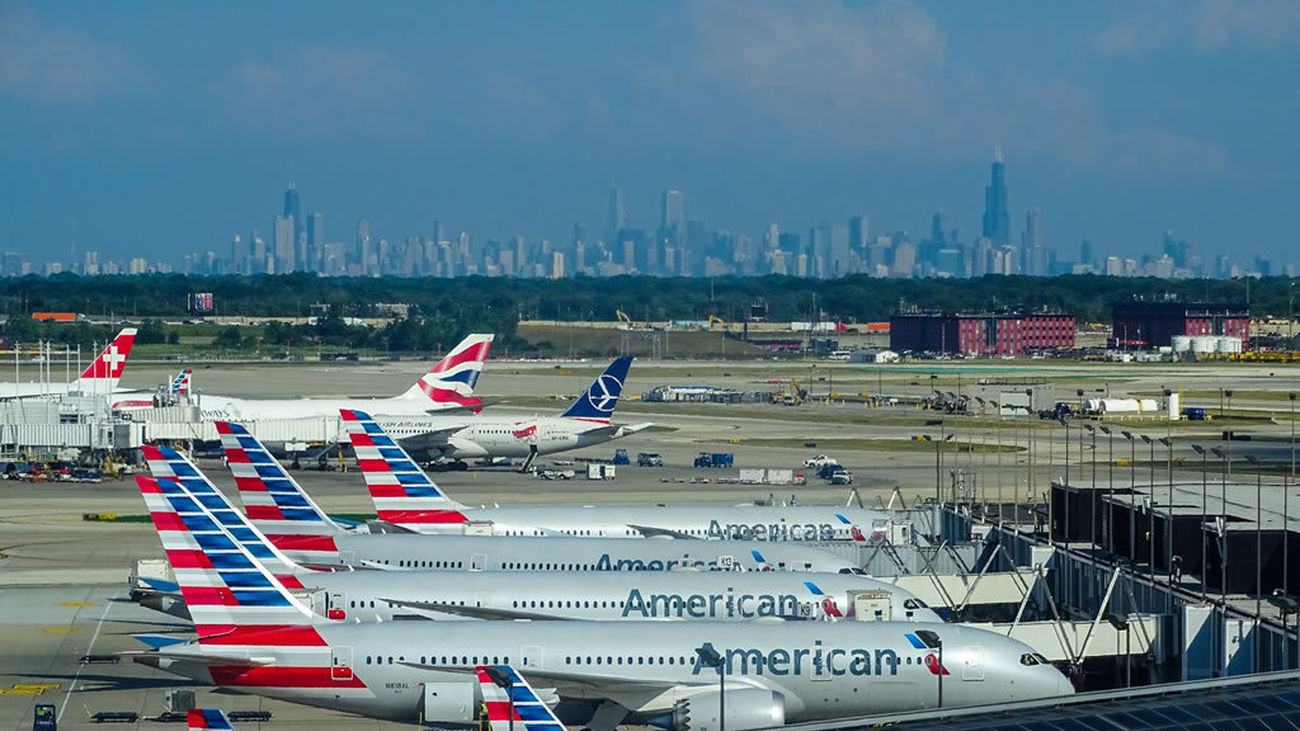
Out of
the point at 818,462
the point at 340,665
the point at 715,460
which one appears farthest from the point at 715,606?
the point at 715,460

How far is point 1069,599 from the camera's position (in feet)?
176

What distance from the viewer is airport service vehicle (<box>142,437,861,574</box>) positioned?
174 feet

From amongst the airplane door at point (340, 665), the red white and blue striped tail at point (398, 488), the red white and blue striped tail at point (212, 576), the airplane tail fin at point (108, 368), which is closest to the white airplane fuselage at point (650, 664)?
the airplane door at point (340, 665)

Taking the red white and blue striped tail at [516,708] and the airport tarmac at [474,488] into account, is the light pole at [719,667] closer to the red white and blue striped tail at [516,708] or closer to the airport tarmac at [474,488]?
the red white and blue striped tail at [516,708]

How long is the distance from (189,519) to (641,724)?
34.6 feet

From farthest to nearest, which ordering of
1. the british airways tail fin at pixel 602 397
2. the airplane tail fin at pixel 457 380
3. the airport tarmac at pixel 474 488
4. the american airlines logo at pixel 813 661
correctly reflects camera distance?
the airplane tail fin at pixel 457 380
the british airways tail fin at pixel 602 397
the airport tarmac at pixel 474 488
the american airlines logo at pixel 813 661

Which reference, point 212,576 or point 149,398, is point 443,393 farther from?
point 212,576

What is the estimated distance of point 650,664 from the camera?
38.7 metres

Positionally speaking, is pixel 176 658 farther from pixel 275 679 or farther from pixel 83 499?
pixel 83 499

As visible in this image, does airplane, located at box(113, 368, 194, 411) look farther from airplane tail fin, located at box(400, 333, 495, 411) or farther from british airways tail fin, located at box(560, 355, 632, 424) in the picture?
british airways tail fin, located at box(560, 355, 632, 424)

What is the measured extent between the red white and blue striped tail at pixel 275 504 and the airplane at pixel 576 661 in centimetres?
1291

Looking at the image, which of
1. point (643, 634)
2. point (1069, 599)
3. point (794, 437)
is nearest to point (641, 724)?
point (643, 634)

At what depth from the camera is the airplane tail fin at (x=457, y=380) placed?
120m

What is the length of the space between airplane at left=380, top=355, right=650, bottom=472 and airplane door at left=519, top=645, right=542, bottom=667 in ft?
228
